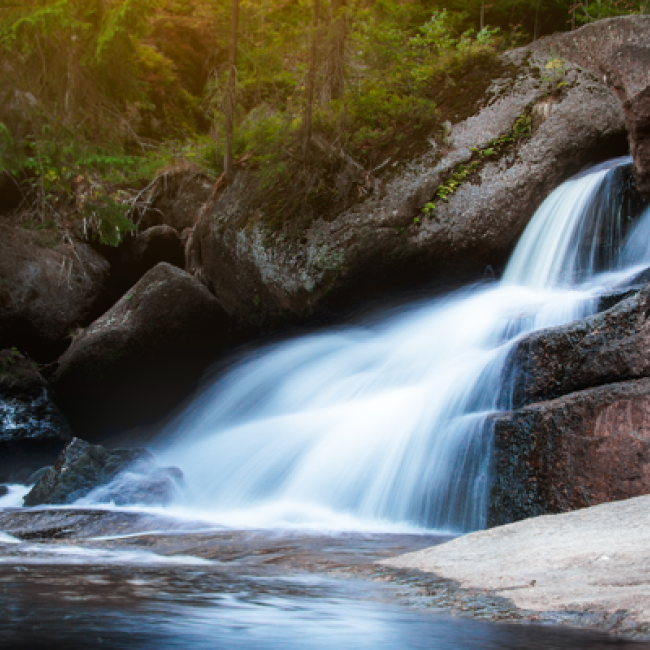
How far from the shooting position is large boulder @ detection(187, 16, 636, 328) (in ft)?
29.1

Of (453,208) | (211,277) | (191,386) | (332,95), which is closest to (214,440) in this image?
(191,386)

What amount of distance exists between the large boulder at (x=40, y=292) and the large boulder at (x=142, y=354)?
1351 millimetres

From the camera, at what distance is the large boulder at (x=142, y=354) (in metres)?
9.50

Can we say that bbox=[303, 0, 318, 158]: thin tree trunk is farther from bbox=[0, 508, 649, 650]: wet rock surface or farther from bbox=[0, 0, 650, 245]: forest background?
bbox=[0, 508, 649, 650]: wet rock surface

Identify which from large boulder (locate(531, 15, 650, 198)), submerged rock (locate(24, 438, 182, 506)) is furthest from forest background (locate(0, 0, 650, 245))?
submerged rock (locate(24, 438, 182, 506))

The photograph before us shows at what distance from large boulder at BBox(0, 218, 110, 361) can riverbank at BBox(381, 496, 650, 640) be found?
29.1ft

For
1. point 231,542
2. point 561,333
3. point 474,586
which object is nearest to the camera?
point 474,586

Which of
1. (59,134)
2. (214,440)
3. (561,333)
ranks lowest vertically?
(214,440)

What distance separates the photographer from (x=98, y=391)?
988 cm

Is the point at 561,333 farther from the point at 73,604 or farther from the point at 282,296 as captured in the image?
the point at 282,296

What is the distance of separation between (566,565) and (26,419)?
319 inches

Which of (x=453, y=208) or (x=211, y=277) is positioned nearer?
(x=453, y=208)

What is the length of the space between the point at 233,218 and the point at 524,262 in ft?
14.9

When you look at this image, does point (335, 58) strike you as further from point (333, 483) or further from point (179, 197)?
point (333, 483)
